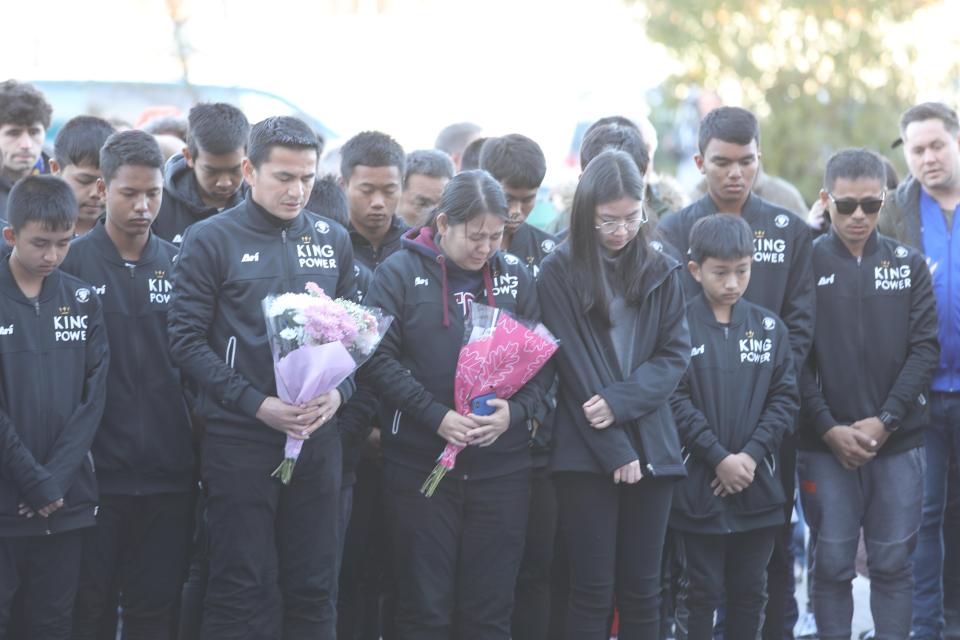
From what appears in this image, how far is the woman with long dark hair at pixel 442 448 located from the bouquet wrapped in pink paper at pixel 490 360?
6 cm

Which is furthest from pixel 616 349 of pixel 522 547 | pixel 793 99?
pixel 793 99

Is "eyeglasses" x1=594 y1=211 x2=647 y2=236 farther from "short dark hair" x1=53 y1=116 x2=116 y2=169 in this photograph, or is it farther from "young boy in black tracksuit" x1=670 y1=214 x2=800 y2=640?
"short dark hair" x1=53 y1=116 x2=116 y2=169

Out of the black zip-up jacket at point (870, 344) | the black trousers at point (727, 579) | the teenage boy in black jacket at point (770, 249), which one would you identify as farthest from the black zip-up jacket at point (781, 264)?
the black trousers at point (727, 579)

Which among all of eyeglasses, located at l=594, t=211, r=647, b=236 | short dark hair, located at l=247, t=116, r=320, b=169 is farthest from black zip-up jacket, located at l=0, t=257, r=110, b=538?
eyeglasses, located at l=594, t=211, r=647, b=236

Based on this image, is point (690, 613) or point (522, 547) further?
point (690, 613)

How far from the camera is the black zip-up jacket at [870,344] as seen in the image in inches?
242

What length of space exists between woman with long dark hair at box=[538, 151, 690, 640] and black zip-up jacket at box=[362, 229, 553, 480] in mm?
178

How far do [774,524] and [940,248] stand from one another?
1800mm

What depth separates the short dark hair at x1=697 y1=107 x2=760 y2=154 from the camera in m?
6.21

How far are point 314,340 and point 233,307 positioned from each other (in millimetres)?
420

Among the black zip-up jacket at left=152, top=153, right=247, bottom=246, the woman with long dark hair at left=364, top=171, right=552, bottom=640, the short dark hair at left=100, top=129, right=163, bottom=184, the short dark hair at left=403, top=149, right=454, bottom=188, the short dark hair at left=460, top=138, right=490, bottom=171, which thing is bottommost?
the woman with long dark hair at left=364, top=171, right=552, bottom=640

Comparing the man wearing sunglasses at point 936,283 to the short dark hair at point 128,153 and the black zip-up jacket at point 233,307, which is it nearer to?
the black zip-up jacket at point 233,307

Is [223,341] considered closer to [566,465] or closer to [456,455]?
[456,455]

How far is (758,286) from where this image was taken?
625 cm
